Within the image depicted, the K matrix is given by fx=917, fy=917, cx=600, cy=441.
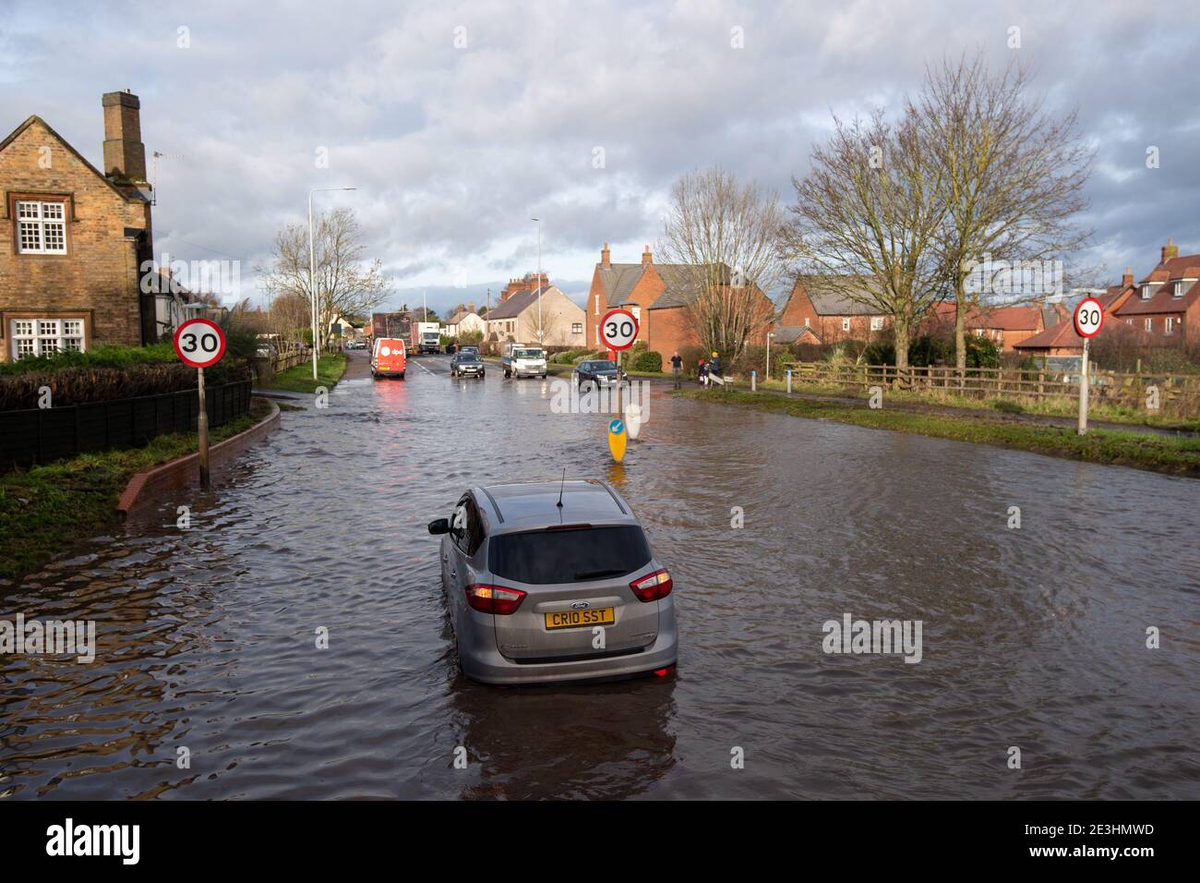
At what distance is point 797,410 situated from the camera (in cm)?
3228

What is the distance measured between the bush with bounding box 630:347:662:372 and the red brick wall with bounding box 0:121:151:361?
4000 cm

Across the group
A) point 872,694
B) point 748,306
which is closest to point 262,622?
point 872,694

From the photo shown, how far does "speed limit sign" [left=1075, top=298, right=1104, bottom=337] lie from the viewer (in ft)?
67.0

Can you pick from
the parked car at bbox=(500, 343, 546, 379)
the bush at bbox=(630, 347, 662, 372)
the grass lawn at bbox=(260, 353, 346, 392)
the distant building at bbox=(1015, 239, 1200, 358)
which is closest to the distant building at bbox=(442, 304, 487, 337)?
the bush at bbox=(630, 347, 662, 372)

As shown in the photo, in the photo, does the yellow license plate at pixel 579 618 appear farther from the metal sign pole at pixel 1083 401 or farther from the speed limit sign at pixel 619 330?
the metal sign pole at pixel 1083 401

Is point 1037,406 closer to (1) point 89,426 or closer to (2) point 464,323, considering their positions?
(1) point 89,426

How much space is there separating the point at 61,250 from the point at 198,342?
59.0 ft

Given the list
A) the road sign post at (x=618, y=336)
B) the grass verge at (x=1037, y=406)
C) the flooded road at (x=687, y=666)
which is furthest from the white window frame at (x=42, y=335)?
the grass verge at (x=1037, y=406)

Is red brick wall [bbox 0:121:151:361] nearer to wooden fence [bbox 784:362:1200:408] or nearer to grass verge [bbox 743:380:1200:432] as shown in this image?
grass verge [bbox 743:380:1200:432]

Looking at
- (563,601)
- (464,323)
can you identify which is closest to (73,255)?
(563,601)

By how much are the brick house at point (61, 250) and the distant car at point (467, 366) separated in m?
25.8

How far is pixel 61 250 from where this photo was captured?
1131 inches
